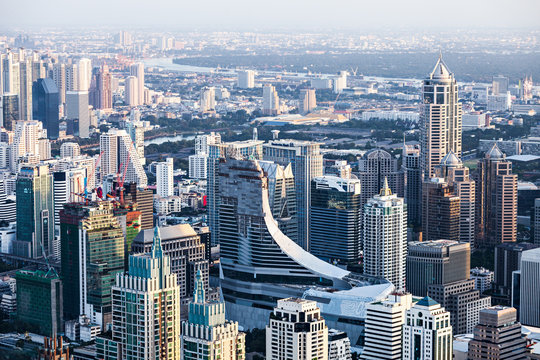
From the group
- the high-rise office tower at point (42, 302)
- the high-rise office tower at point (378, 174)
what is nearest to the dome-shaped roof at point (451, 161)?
the high-rise office tower at point (378, 174)

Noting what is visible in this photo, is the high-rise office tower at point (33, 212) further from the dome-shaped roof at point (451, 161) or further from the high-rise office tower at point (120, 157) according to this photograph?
the high-rise office tower at point (120, 157)

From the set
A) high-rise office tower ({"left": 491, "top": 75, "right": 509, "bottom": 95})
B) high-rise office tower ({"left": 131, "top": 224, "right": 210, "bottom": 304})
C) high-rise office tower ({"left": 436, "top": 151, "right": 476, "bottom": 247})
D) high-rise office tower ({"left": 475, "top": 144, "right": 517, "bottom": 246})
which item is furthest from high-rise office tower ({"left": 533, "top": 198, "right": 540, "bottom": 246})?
high-rise office tower ({"left": 491, "top": 75, "right": 509, "bottom": 95})

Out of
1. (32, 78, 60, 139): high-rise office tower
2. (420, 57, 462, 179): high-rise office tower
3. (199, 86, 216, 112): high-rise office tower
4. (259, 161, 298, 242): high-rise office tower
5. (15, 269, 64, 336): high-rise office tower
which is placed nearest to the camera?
(15, 269, 64, 336): high-rise office tower

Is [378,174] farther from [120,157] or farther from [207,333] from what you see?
[207,333]

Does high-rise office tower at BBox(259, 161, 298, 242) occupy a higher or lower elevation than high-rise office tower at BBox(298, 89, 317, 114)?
lower

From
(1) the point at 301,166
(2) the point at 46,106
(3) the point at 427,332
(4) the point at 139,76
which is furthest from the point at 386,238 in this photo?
(4) the point at 139,76

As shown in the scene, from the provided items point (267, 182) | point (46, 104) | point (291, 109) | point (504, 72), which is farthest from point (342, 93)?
point (267, 182)

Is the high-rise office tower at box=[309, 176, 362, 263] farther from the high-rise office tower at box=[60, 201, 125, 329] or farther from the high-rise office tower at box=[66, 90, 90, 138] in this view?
the high-rise office tower at box=[66, 90, 90, 138]
